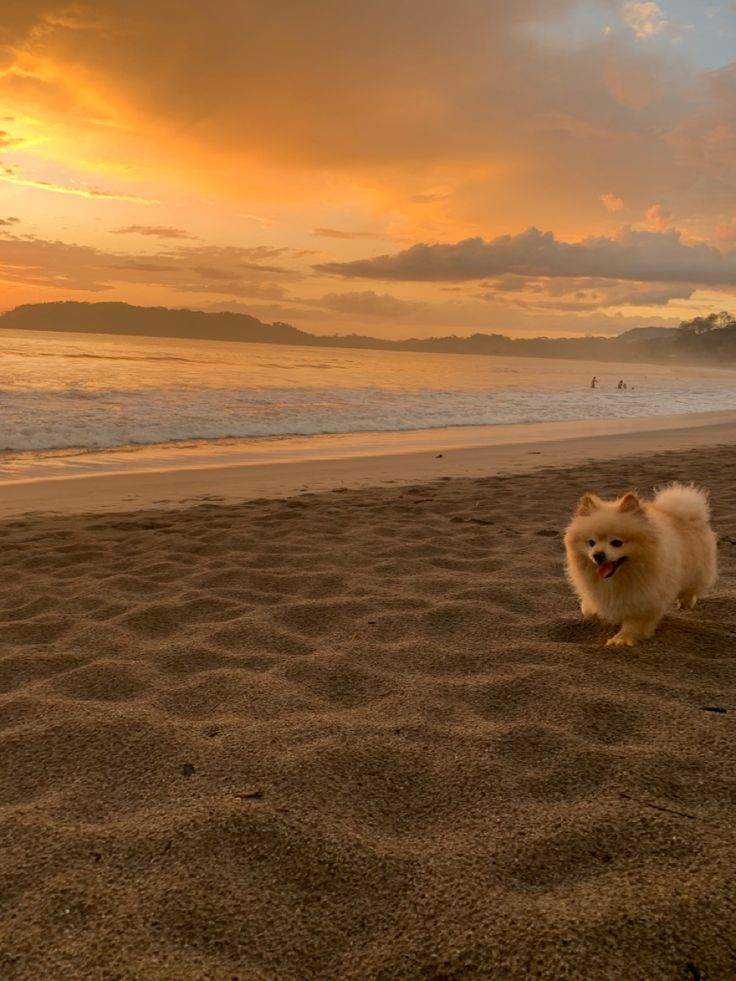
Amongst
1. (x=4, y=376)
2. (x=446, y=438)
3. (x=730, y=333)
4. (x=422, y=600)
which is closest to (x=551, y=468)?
(x=446, y=438)

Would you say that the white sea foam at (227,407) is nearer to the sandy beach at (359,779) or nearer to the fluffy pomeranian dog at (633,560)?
the sandy beach at (359,779)

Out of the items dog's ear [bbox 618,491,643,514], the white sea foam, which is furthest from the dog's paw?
the white sea foam

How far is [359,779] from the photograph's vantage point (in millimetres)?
2365

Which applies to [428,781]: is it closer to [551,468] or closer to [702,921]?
[702,921]

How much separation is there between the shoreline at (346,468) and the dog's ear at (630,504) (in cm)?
568

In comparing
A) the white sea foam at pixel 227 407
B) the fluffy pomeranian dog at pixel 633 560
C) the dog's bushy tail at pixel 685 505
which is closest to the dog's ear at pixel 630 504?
the fluffy pomeranian dog at pixel 633 560

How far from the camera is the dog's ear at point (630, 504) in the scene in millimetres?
3467

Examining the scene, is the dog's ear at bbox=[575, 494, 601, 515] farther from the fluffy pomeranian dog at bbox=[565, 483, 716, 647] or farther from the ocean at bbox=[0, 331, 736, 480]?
the ocean at bbox=[0, 331, 736, 480]

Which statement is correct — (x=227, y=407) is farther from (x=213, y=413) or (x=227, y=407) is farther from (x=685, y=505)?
(x=685, y=505)

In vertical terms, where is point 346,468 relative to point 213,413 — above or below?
below

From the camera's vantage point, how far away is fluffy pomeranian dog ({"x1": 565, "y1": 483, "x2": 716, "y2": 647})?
11.4 ft

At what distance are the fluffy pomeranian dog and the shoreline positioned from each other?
5492mm

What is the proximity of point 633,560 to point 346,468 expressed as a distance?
25.7ft

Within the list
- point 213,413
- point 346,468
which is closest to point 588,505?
point 346,468
